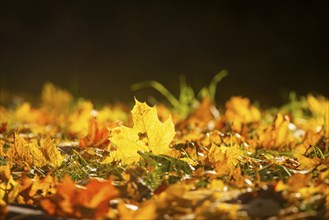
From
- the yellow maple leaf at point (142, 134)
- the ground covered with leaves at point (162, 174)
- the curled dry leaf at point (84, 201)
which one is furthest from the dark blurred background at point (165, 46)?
the curled dry leaf at point (84, 201)

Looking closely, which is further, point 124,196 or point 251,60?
point 251,60

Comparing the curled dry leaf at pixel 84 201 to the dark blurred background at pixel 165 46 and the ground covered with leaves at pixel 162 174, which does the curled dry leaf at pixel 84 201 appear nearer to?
the ground covered with leaves at pixel 162 174

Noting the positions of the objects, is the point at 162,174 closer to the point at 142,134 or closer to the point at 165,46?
the point at 142,134

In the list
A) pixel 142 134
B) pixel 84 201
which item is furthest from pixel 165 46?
pixel 84 201

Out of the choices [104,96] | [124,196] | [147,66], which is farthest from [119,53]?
[124,196]

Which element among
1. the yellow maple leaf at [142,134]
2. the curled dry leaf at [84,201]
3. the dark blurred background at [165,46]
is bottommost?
the curled dry leaf at [84,201]

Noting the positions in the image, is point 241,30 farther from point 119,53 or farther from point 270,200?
point 270,200
